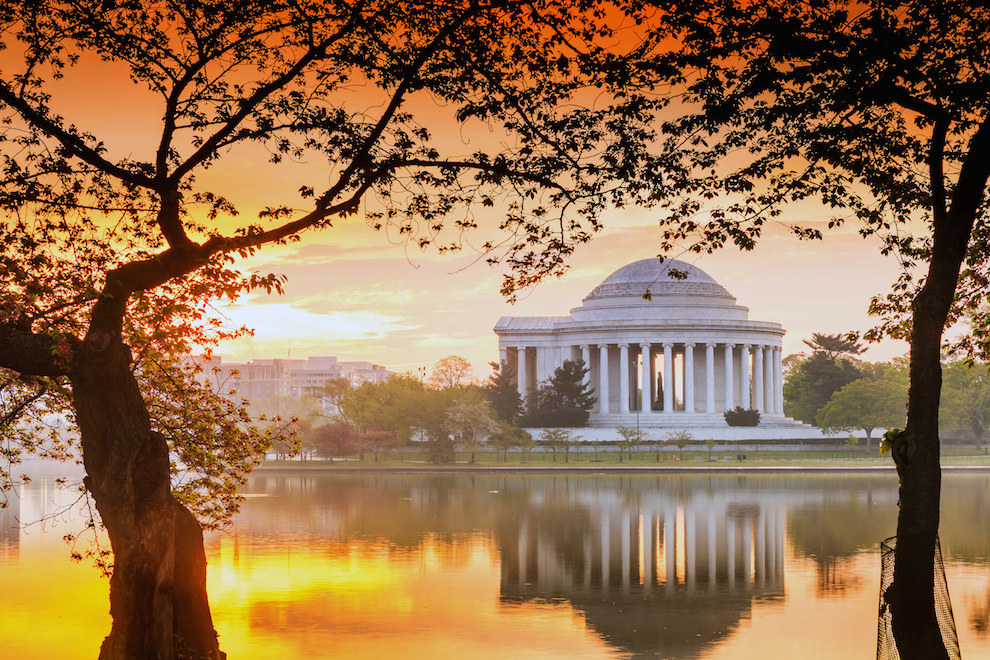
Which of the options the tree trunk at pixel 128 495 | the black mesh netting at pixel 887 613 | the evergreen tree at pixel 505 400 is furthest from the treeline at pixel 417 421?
the black mesh netting at pixel 887 613

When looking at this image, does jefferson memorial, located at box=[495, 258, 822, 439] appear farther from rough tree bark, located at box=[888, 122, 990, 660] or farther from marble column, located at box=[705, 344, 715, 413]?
A: rough tree bark, located at box=[888, 122, 990, 660]

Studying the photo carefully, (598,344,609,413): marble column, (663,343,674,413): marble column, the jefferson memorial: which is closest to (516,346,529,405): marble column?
the jefferson memorial

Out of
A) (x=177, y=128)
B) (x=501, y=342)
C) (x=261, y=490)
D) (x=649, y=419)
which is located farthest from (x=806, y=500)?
(x=501, y=342)

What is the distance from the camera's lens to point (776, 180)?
1786 centimetres

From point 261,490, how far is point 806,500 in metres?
30.2

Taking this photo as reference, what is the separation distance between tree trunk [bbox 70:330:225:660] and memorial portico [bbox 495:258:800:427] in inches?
3966

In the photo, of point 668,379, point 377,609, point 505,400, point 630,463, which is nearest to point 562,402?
point 505,400

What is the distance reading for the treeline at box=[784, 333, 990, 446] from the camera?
316 feet

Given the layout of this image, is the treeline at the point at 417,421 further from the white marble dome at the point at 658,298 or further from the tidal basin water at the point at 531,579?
the tidal basin water at the point at 531,579

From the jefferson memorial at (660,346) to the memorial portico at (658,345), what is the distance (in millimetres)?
104

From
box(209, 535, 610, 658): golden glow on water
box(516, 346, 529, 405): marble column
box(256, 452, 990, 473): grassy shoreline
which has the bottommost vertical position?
box(209, 535, 610, 658): golden glow on water

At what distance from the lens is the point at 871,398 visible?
9625 cm

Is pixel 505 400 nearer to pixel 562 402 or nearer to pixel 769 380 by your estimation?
pixel 562 402

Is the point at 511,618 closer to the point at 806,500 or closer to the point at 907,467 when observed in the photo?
the point at 907,467
